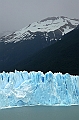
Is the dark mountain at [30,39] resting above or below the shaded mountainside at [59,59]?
above

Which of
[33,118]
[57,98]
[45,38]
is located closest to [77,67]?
[57,98]

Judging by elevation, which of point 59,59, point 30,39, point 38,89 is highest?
point 30,39

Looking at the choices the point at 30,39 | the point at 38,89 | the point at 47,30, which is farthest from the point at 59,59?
the point at 47,30

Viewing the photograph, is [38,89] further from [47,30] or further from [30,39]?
[47,30]

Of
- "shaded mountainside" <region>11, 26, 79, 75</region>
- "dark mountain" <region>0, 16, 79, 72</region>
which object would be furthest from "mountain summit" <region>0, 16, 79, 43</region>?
"shaded mountainside" <region>11, 26, 79, 75</region>

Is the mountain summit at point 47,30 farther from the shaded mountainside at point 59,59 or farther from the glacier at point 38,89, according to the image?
the glacier at point 38,89

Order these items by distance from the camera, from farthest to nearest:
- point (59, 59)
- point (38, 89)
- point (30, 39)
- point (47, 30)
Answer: point (47, 30) < point (30, 39) < point (59, 59) < point (38, 89)

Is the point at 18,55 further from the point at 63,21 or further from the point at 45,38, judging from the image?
the point at 63,21

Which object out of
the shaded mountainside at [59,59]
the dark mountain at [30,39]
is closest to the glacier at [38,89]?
the shaded mountainside at [59,59]
